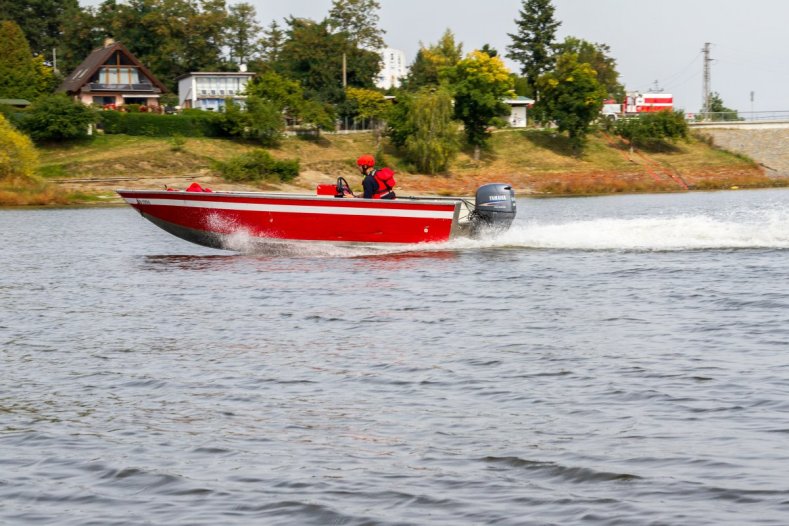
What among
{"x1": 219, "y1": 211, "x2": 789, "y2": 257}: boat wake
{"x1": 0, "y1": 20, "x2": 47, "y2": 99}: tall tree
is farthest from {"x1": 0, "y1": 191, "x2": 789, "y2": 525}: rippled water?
{"x1": 0, "y1": 20, "x2": 47, "y2": 99}: tall tree

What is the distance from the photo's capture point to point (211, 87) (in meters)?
97.7

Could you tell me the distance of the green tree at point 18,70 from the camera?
85744mm

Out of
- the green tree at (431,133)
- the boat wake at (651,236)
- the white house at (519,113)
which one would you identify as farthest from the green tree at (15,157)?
the white house at (519,113)

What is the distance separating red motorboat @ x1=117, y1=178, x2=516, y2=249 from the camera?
932 inches

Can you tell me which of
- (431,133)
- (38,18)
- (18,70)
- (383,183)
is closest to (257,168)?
(431,133)

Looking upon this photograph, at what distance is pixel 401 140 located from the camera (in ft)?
252

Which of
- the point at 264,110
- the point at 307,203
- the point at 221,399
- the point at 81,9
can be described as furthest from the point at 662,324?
the point at 81,9

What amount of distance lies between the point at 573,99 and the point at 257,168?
2893cm

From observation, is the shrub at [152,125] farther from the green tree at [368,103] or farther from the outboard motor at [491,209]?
the outboard motor at [491,209]

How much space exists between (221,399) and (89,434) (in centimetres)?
158

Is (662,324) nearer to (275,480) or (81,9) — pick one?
(275,480)

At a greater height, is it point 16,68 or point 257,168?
point 16,68

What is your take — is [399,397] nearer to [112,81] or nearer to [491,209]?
[491,209]

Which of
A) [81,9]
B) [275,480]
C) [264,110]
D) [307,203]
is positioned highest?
[81,9]
